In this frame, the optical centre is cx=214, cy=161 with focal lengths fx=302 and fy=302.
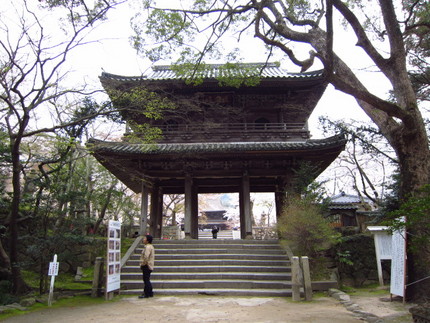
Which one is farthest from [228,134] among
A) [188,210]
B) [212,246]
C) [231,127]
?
[212,246]

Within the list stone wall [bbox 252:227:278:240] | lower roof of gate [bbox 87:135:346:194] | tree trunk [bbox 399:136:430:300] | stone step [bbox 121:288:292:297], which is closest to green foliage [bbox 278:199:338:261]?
stone step [bbox 121:288:292:297]

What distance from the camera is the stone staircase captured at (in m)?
8.13

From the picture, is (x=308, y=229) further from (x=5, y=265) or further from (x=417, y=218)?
(x=5, y=265)

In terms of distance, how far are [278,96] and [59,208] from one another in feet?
31.3

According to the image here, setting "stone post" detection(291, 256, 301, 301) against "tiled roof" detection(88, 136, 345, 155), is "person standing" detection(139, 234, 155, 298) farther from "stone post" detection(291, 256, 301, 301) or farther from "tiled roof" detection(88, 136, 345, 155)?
"tiled roof" detection(88, 136, 345, 155)

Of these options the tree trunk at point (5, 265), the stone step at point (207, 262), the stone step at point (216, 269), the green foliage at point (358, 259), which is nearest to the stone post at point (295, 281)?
the stone step at point (216, 269)

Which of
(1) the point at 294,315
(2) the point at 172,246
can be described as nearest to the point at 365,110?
(1) the point at 294,315

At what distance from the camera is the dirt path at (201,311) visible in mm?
5379

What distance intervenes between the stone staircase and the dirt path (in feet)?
3.03

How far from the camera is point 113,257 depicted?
7.46 metres

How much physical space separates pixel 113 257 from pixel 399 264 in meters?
6.46

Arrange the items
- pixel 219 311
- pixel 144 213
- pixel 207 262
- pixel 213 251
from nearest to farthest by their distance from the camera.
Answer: pixel 219 311, pixel 207 262, pixel 213 251, pixel 144 213

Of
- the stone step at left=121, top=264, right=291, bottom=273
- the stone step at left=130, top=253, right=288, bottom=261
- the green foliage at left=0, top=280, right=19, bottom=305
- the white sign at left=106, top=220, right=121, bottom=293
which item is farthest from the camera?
the stone step at left=130, top=253, right=288, bottom=261

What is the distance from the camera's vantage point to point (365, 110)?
7.40 meters
